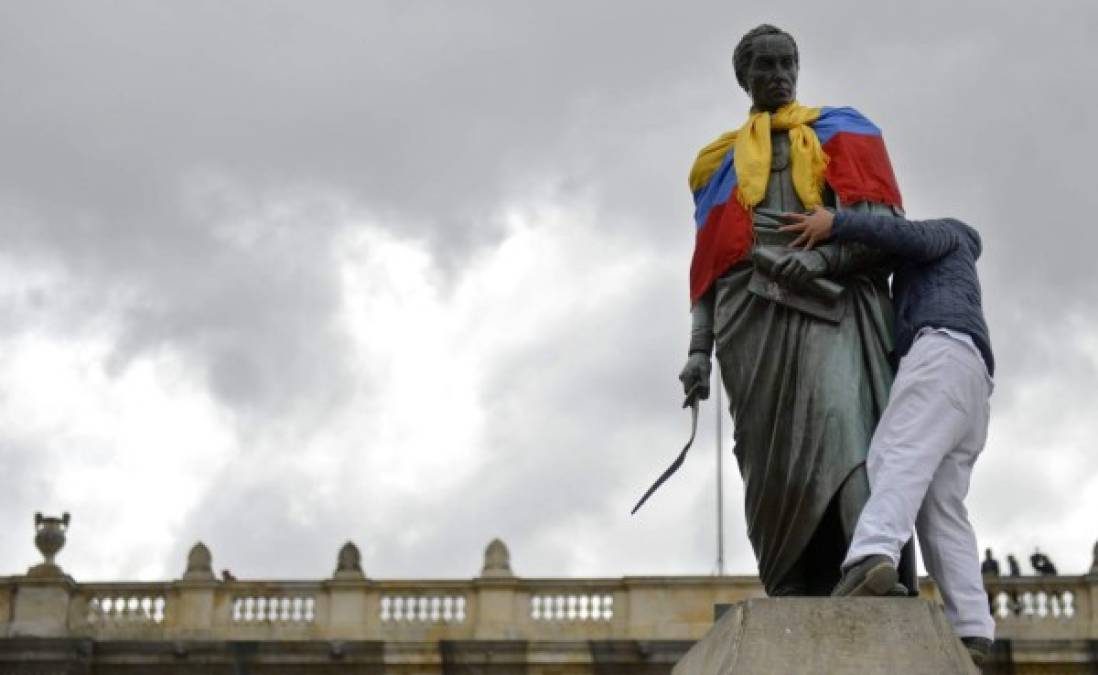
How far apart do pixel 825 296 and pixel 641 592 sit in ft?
103

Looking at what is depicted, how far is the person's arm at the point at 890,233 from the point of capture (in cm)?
761

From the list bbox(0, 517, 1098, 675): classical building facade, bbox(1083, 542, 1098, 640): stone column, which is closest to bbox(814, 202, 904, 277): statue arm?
bbox(0, 517, 1098, 675): classical building facade

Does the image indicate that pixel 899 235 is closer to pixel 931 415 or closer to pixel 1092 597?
pixel 931 415

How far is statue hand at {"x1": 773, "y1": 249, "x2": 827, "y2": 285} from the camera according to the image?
7.66m

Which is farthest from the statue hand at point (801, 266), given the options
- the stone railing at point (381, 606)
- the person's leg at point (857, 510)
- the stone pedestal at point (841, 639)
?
the stone railing at point (381, 606)

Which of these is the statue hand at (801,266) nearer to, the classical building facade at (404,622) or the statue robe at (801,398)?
the statue robe at (801,398)

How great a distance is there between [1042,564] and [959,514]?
3510 cm

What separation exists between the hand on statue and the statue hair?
800 millimetres

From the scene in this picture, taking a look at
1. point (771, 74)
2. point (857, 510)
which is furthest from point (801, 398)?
point (771, 74)

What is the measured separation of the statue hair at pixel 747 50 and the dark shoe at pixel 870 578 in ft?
6.61

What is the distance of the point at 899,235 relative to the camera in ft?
25.0

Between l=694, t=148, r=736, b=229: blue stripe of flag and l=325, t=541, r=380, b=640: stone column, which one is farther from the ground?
l=325, t=541, r=380, b=640: stone column

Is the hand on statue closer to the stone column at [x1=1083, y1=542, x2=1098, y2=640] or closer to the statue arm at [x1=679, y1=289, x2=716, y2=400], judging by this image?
the statue arm at [x1=679, y1=289, x2=716, y2=400]

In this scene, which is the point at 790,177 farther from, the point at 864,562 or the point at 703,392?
the point at 864,562
